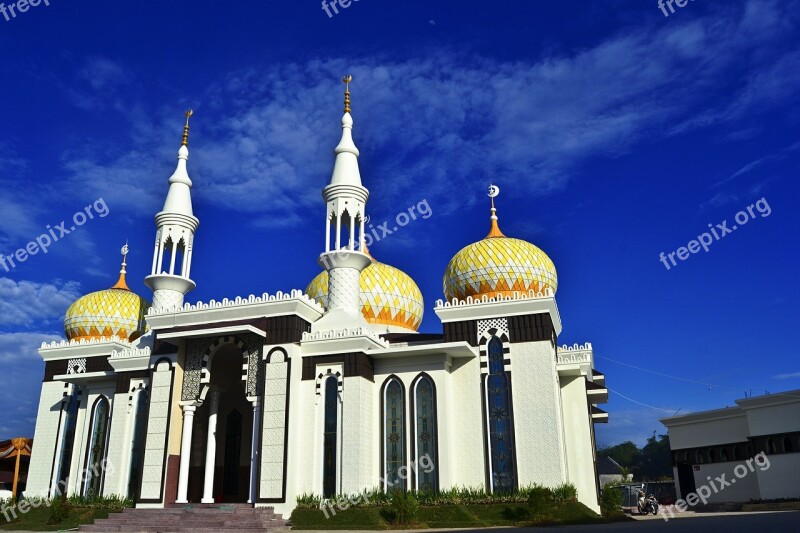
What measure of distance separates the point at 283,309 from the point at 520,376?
7417mm

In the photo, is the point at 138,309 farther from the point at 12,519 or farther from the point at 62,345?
the point at 12,519

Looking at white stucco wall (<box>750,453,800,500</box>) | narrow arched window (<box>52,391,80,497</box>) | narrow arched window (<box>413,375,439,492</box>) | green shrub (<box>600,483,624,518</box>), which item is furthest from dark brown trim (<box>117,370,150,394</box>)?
white stucco wall (<box>750,453,800,500</box>)

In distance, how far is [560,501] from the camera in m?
17.9

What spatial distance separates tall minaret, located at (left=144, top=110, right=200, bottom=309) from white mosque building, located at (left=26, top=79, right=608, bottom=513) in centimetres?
9

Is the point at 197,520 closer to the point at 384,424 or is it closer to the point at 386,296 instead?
the point at 384,424

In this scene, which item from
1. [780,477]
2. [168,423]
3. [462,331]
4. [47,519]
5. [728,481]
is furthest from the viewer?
[728,481]

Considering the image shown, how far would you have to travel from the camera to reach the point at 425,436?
786 inches

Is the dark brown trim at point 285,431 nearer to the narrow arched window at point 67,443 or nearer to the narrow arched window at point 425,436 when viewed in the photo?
the narrow arched window at point 425,436

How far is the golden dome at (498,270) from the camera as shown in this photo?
74.1 ft

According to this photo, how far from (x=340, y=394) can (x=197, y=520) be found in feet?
16.7

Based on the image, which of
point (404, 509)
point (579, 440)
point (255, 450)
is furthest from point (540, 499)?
point (255, 450)

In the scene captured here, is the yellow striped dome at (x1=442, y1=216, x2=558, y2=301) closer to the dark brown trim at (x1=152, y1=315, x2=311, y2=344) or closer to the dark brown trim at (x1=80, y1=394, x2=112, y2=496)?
the dark brown trim at (x1=152, y1=315, x2=311, y2=344)

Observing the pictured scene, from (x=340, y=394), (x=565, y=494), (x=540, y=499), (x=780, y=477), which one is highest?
(x=340, y=394)

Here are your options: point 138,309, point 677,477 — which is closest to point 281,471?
point 138,309
